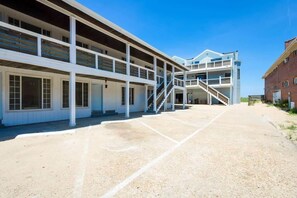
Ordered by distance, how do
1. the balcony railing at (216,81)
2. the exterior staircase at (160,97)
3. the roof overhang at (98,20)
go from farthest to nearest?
the balcony railing at (216,81) → the exterior staircase at (160,97) → the roof overhang at (98,20)

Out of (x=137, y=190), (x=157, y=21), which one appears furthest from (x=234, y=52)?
(x=137, y=190)

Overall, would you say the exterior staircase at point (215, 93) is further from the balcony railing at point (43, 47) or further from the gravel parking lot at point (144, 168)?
the gravel parking lot at point (144, 168)

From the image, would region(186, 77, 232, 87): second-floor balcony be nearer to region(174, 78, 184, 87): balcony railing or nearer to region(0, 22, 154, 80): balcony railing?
region(174, 78, 184, 87): balcony railing

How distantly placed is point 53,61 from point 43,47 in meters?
0.83

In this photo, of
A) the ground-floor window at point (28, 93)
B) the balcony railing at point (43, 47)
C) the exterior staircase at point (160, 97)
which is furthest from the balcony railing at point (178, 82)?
the ground-floor window at point (28, 93)

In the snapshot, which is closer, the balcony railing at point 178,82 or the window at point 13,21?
the window at point 13,21

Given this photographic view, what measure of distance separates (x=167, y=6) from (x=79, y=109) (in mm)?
11563

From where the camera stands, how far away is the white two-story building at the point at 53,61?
6793mm

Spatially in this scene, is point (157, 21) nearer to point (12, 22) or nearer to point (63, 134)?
point (12, 22)

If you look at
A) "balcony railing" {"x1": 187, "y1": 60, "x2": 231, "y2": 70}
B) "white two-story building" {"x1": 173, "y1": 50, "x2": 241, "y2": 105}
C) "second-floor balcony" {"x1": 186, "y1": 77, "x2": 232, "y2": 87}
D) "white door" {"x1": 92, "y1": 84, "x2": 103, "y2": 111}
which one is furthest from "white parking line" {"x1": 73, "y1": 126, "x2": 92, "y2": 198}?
"balcony railing" {"x1": 187, "y1": 60, "x2": 231, "y2": 70}

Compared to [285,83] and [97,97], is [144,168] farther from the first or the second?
[285,83]

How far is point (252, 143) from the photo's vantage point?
5.82 meters

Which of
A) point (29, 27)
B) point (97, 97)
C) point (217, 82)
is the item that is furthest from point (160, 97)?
point (217, 82)

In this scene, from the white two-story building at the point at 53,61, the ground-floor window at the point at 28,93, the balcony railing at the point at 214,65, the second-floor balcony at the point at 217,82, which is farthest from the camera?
the balcony railing at the point at 214,65
